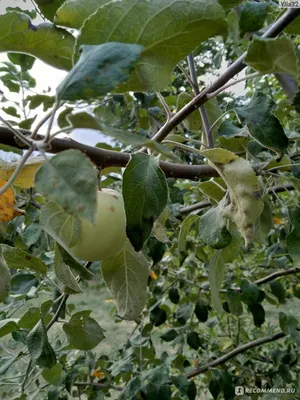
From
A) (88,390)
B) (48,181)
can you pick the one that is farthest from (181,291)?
(48,181)

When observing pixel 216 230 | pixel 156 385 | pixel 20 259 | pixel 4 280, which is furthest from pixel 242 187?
pixel 156 385

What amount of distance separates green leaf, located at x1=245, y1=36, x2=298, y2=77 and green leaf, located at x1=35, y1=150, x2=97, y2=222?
211 mm

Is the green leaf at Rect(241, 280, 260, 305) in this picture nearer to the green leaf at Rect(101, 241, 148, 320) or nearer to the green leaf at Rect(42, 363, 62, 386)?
the green leaf at Rect(42, 363, 62, 386)

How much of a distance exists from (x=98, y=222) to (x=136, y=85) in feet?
0.54

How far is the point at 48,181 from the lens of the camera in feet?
1.20

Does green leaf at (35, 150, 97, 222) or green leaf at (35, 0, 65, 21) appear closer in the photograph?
green leaf at (35, 150, 97, 222)

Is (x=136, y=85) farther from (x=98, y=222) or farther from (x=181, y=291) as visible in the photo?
(x=181, y=291)

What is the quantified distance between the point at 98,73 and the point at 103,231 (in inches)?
7.7

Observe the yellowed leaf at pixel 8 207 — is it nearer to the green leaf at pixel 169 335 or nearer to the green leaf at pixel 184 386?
the green leaf at pixel 184 386

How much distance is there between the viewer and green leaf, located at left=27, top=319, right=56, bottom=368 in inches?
28.4

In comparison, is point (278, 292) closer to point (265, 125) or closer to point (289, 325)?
point (289, 325)

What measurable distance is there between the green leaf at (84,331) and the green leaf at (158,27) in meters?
0.52

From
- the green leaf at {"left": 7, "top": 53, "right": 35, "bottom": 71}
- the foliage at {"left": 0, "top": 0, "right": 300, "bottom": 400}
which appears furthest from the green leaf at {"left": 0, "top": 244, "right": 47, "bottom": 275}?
the green leaf at {"left": 7, "top": 53, "right": 35, "bottom": 71}

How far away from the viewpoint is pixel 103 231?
1.66 feet
